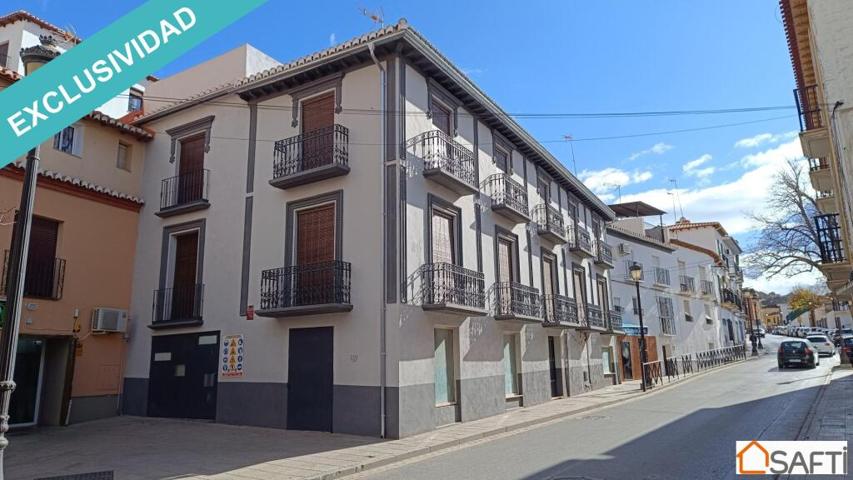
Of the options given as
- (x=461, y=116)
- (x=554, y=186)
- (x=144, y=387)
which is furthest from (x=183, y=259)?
(x=554, y=186)

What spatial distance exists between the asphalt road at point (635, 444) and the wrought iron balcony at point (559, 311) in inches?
144

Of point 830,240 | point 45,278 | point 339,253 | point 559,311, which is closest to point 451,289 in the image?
point 339,253

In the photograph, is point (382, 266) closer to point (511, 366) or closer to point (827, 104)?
point (511, 366)

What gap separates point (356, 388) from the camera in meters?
11.5

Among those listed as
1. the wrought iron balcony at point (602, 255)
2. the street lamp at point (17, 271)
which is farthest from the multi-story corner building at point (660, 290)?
the street lamp at point (17, 271)

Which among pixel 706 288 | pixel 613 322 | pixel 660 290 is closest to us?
pixel 613 322

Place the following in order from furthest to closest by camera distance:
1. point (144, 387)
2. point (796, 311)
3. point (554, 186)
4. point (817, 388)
Result: point (796, 311)
point (554, 186)
point (817, 388)
point (144, 387)

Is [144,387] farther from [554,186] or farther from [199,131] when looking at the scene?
[554,186]

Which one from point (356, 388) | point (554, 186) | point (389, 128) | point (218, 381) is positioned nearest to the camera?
point (356, 388)

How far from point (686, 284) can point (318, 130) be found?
31.1m

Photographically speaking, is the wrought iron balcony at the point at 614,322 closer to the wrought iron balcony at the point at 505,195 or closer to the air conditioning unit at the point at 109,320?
the wrought iron balcony at the point at 505,195

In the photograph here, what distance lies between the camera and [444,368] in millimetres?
13148

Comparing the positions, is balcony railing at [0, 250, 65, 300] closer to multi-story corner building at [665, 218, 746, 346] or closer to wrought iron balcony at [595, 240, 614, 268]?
wrought iron balcony at [595, 240, 614, 268]

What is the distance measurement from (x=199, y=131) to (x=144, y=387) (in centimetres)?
751
